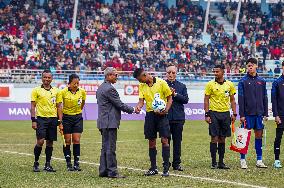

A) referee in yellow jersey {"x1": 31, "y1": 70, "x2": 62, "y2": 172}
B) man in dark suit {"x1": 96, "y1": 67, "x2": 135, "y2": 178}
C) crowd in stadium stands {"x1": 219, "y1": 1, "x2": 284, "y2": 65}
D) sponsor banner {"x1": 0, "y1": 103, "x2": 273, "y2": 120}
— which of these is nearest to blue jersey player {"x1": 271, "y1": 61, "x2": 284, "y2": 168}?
man in dark suit {"x1": 96, "y1": 67, "x2": 135, "y2": 178}

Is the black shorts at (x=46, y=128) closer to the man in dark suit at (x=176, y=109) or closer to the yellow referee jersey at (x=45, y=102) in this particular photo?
the yellow referee jersey at (x=45, y=102)

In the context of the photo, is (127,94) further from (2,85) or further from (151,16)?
(151,16)

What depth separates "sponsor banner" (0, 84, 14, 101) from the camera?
42.4 meters

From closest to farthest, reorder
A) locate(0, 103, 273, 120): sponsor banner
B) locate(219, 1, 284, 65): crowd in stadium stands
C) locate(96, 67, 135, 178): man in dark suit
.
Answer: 1. locate(96, 67, 135, 178): man in dark suit
2. locate(0, 103, 273, 120): sponsor banner
3. locate(219, 1, 284, 65): crowd in stadium stands

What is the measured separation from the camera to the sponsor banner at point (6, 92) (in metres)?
42.4

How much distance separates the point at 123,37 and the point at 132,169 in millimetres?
35663

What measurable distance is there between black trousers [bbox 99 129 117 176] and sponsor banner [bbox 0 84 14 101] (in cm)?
2714

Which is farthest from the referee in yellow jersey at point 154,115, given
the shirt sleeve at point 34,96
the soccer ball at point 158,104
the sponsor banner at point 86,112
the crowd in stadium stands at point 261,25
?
the crowd in stadium stands at point 261,25

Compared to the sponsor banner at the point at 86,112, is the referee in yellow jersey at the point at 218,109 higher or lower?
higher

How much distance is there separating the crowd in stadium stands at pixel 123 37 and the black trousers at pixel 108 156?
94.5 feet

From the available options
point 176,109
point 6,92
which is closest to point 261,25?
point 6,92

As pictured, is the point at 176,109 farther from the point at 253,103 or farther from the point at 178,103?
the point at 253,103

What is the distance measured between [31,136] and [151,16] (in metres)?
27.8

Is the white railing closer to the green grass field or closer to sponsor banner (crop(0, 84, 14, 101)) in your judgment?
sponsor banner (crop(0, 84, 14, 101))
